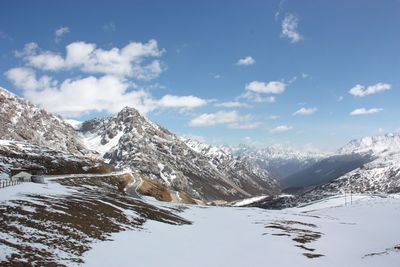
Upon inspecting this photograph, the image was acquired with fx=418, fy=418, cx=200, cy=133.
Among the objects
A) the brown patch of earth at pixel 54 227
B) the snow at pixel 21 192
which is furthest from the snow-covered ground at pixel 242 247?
the snow at pixel 21 192

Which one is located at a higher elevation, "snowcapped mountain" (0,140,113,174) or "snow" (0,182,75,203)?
"snowcapped mountain" (0,140,113,174)

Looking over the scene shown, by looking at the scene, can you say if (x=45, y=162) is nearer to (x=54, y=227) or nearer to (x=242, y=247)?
(x=242, y=247)

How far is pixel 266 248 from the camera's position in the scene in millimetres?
55156

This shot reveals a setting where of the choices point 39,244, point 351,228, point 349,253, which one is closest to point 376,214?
point 351,228

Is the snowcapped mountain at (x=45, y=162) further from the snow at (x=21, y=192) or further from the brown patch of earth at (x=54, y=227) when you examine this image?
the brown patch of earth at (x=54, y=227)

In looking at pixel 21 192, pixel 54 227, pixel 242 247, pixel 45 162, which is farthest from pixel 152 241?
pixel 45 162

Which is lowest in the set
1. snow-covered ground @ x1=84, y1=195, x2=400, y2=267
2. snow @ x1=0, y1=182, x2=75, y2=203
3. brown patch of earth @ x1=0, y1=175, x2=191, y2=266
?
snow-covered ground @ x1=84, y1=195, x2=400, y2=267

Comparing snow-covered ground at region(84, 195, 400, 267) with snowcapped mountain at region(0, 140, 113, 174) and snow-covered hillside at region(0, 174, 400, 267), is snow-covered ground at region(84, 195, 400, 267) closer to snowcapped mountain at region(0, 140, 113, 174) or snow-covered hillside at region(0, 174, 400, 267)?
snow-covered hillside at region(0, 174, 400, 267)

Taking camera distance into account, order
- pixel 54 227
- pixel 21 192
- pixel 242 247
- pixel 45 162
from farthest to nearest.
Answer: pixel 45 162 < pixel 21 192 < pixel 242 247 < pixel 54 227

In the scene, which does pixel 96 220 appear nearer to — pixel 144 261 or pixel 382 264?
pixel 144 261

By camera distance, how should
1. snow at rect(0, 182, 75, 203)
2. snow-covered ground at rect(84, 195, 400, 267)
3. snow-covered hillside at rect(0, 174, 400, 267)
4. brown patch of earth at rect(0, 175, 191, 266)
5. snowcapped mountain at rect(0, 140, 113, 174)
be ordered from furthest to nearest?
snowcapped mountain at rect(0, 140, 113, 174) → snow at rect(0, 182, 75, 203) → snow-covered ground at rect(84, 195, 400, 267) → snow-covered hillside at rect(0, 174, 400, 267) → brown patch of earth at rect(0, 175, 191, 266)

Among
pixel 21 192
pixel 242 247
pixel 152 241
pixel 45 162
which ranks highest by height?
pixel 45 162

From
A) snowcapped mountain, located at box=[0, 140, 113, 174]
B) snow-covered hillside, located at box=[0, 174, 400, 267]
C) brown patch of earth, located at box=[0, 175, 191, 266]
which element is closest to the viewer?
brown patch of earth, located at box=[0, 175, 191, 266]

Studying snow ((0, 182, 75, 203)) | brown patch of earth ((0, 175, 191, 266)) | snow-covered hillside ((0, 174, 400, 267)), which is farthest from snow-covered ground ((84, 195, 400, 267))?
snow ((0, 182, 75, 203))
